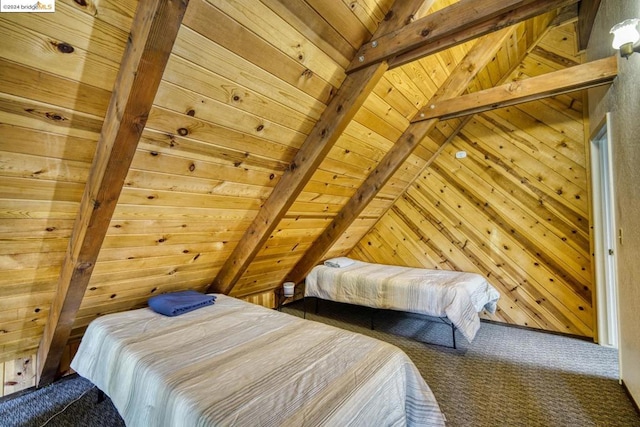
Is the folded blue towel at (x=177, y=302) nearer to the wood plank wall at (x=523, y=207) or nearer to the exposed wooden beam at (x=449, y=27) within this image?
the exposed wooden beam at (x=449, y=27)

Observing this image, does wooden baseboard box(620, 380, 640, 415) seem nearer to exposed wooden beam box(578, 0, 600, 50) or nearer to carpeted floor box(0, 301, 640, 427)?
carpeted floor box(0, 301, 640, 427)

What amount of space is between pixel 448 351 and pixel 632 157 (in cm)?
201

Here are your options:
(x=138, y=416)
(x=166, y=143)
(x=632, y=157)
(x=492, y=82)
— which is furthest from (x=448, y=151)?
(x=138, y=416)

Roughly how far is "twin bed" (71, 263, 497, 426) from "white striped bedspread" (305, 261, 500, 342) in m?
1.42

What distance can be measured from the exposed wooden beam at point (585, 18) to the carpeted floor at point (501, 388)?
3.03 meters

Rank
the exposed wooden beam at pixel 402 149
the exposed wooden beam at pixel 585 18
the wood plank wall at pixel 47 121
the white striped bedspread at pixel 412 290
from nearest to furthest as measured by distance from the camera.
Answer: the wood plank wall at pixel 47 121, the exposed wooden beam at pixel 402 149, the exposed wooden beam at pixel 585 18, the white striped bedspread at pixel 412 290

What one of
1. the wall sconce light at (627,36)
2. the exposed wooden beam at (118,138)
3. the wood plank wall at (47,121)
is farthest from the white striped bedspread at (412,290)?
the wood plank wall at (47,121)

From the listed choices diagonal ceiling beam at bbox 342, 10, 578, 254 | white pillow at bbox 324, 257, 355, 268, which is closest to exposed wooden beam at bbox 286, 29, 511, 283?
white pillow at bbox 324, 257, 355, 268

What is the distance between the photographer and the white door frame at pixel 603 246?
8.43 feet

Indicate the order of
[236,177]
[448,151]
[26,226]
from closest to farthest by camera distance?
1. [26,226]
2. [236,177]
3. [448,151]

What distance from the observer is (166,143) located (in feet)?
4.73

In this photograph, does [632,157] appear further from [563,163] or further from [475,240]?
[475,240]

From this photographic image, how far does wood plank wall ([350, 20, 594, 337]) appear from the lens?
2910 millimetres

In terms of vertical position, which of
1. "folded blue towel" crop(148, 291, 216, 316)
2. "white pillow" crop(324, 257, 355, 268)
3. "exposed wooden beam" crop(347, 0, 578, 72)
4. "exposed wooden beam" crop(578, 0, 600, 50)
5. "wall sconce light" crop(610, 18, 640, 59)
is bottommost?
"folded blue towel" crop(148, 291, 216, 316)
